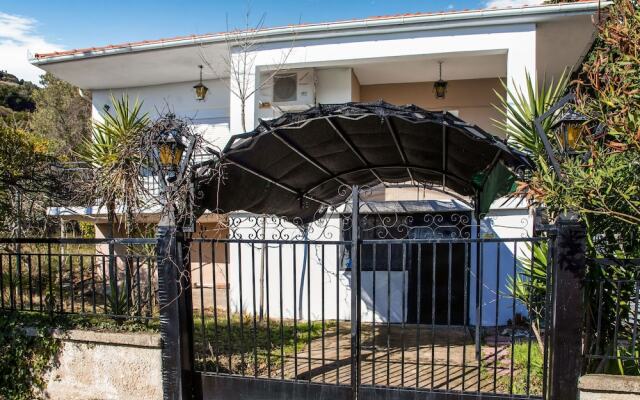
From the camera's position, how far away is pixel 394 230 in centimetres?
982

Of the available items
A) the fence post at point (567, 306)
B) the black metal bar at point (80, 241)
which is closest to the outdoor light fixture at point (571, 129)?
the fence post at point (567, 306)

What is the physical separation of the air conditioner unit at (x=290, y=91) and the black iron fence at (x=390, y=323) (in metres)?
3.53

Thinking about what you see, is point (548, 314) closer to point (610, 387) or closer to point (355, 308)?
point (610, 387)

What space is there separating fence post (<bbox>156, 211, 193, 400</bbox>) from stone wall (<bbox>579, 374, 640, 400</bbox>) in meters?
3.88

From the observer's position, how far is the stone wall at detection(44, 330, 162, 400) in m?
4.93

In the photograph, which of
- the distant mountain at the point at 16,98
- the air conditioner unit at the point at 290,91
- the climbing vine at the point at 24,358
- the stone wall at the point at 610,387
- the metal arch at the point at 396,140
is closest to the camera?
the stone wall at the point at 610,387

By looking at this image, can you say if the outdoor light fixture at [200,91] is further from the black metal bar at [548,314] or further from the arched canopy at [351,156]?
the black metal bar at [548,314]

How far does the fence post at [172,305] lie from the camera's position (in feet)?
15.4

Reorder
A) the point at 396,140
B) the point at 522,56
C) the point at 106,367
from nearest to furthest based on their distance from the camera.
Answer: the point at 106,367 < the point at 396,140 < the point at 522,56

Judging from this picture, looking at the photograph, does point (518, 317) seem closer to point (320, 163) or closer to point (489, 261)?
point (489, 261)

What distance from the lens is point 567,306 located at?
152 inches

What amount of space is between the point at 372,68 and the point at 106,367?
813 centimetres

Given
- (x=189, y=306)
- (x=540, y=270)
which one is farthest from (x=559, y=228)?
(x=189, y=306)

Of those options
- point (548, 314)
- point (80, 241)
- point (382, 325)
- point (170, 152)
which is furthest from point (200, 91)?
point (548, 314)
